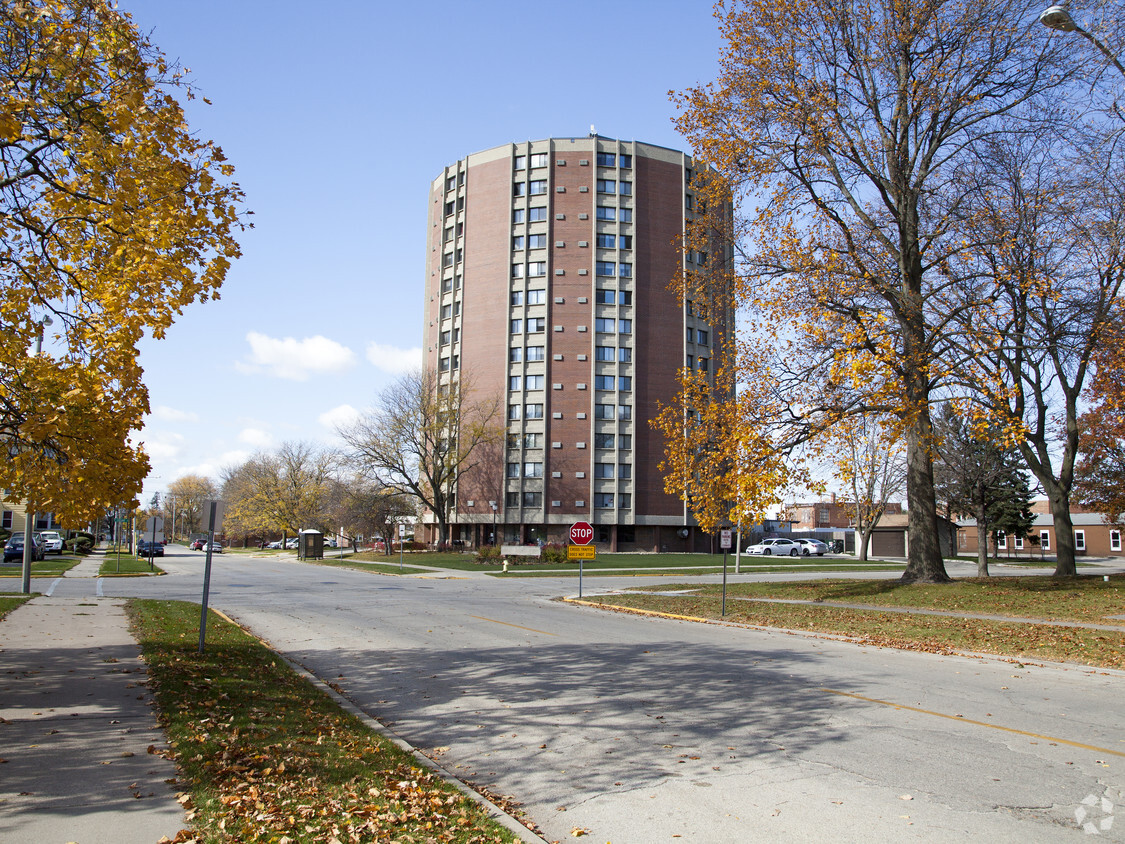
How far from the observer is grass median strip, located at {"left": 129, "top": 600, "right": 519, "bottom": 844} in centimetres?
512

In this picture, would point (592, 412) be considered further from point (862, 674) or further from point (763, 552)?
point (862, 674)

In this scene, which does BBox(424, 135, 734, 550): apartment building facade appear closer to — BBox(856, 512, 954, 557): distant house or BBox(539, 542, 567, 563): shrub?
BBox(539, 542, 567, 563): shrub

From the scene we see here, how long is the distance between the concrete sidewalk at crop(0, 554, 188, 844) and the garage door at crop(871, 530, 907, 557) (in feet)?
244

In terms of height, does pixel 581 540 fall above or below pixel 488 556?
above

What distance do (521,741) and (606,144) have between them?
65.6m

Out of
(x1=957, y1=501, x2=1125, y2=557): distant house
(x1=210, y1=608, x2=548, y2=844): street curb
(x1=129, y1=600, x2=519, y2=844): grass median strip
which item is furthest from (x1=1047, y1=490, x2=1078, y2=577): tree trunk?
(x1=957, y1=501, x2=1125, y2=557): distant house

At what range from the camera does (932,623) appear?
17.1 metres

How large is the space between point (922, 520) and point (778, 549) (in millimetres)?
49724

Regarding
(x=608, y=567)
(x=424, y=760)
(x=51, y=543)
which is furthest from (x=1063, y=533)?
(x=51, y=543)

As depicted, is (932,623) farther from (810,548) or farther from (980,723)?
(810,548)

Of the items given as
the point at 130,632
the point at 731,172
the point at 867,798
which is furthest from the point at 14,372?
the point at 731,172

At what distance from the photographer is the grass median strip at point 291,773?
16.8ft

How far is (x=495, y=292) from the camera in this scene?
222 ft

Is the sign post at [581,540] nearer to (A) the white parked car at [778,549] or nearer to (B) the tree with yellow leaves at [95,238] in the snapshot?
(B) the tree with yellow leaves at [95,238]
